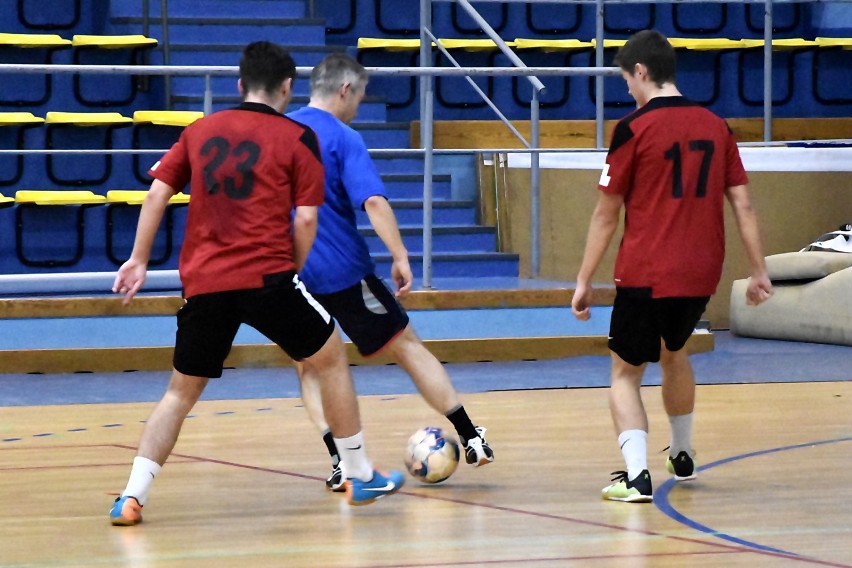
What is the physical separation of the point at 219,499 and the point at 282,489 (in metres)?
0.23

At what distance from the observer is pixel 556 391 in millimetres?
6723

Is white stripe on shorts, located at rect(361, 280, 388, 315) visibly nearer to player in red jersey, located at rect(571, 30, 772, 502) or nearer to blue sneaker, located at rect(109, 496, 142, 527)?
player in red jersey, located at rect(571, 30, 772, 502)

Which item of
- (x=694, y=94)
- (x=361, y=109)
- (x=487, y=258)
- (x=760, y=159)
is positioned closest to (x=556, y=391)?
(x=487, y=258)

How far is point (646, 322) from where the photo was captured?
4.28 meters

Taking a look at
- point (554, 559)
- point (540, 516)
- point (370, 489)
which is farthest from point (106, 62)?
point (554, 559)

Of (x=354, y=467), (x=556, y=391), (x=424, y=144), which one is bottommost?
(x=556, y=391)

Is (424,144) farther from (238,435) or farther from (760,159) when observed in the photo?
(238,435)

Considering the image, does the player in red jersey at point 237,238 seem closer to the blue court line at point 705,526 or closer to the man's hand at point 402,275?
the man's hand at point 402,275

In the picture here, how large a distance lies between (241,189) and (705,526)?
A: 1.54m

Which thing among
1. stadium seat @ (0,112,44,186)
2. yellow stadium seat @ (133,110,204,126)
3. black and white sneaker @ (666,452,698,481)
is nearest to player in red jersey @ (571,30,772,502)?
black and white sneaker @ (666,452,698,481)

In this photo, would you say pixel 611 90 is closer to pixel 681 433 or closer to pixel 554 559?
pixel 681 433

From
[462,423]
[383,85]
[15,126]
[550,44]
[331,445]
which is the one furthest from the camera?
[550,44]

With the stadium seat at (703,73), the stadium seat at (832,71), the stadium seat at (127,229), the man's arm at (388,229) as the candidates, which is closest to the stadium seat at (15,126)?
the stadium seat at (127,229)

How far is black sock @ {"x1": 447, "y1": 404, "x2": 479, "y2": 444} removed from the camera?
15.5 feet
